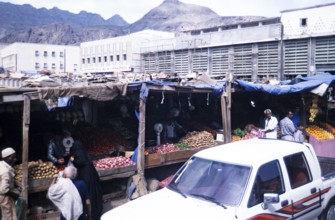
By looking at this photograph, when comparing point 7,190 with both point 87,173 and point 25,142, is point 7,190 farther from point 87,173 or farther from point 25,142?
point 87,173

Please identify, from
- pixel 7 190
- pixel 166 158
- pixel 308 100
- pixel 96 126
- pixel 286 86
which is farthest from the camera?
pixel 308 100

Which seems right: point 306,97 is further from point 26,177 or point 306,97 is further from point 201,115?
point 26,177

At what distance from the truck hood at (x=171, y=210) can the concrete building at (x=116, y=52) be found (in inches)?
1746

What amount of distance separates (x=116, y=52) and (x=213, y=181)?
5935 cm

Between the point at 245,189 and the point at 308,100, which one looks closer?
the point at 245,189

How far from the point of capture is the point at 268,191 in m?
5.23

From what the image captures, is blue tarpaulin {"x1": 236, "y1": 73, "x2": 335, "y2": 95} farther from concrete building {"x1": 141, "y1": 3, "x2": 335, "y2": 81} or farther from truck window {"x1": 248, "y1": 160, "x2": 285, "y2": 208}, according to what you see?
concrete building {"x1": 141, "y1": 3, "x2": 335, "y2": 81}

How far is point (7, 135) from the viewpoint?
31.8 ft

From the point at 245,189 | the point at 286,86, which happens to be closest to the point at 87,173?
the point at 245,189

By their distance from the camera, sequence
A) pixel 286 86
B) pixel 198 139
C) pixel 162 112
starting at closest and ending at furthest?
pixel 198 139
pixel 286 86
pixel 162 112

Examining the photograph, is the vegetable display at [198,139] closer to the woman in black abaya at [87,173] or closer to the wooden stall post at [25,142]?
the woman in black abaya at [87,173]

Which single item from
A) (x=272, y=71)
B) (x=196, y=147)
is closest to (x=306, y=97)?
(x=196, y=147)

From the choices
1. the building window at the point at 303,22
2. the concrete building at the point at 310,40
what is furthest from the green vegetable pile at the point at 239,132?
the building window at the point at 303,22

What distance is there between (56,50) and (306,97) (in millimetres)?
79477
